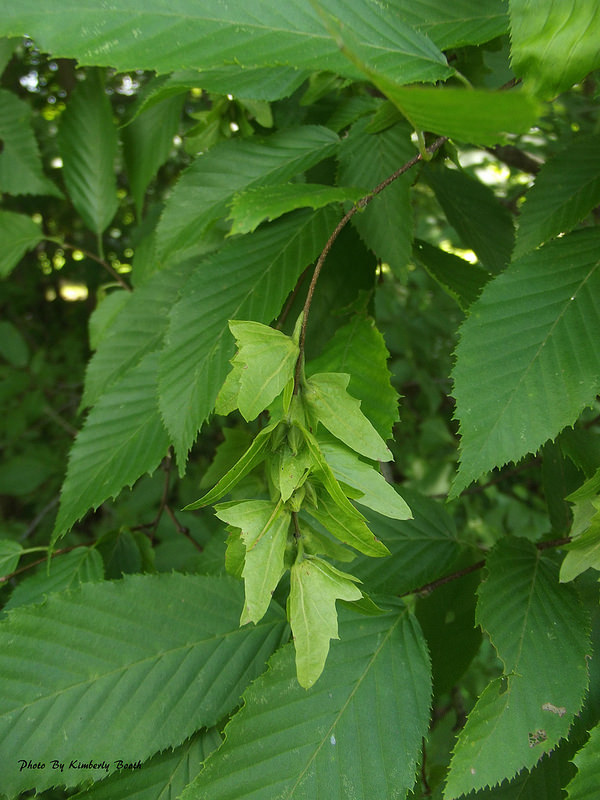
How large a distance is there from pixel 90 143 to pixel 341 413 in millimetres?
1098

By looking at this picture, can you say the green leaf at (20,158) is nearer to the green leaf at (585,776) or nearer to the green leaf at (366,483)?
the green leaf at (366,483)

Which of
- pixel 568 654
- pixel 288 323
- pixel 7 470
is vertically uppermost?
pixel 288 323

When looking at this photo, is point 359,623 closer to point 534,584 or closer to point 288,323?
point 534,584

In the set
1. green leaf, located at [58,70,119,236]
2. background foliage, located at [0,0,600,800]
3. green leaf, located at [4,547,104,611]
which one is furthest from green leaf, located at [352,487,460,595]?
green leaf, located at [58,70,119,236]

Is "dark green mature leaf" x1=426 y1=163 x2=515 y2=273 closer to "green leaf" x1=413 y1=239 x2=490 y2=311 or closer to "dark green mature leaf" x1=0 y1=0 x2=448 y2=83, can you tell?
"green leaf" x1=413 y1=239 x2=490 y2=311

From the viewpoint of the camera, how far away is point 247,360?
0.56 meters

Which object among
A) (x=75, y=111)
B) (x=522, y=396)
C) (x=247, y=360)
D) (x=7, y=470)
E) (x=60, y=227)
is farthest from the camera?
(x=60, y=227)

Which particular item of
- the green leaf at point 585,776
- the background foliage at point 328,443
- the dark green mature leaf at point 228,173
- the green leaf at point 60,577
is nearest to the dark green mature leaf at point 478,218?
the background foliage at point 328,443

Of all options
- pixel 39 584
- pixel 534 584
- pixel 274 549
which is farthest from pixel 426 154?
pixel 39 584

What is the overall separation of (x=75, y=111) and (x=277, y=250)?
2.54ft

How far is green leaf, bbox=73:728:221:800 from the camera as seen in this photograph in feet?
2.77

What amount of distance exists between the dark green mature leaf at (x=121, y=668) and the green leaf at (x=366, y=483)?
409mm

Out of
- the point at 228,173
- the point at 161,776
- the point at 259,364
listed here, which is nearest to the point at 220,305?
the point at 228,173

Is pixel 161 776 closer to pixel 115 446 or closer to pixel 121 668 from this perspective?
pixel 121 668
